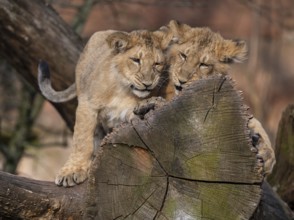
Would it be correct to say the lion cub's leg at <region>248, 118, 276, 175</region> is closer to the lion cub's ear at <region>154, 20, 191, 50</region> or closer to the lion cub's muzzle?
the lion cub's muzzle

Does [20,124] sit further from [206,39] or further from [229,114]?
[229,114]

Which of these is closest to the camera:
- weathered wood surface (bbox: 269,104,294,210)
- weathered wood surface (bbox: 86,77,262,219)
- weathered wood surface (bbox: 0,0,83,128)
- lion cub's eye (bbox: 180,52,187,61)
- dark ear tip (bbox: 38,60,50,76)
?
weathered wood surface (bbox: 86,77,262,219)

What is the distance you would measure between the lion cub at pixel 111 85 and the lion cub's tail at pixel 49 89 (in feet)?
2.35

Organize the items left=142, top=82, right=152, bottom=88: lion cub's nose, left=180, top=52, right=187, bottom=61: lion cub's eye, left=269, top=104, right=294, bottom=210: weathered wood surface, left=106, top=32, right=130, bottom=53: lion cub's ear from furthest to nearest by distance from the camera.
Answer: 1. left=269, top=104, right=294, bottom=210: weathered wood surface
2. left=106, top=32, right=130, bottom=53: lion cub's ear
3. left=180, top=52, right=187, bottom=61: lion cub's eye
4. left=142, top=82, right=152, bottom=88: lion cub's nose

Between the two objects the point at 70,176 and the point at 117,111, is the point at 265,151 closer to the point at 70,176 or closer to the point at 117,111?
the point at 117,111

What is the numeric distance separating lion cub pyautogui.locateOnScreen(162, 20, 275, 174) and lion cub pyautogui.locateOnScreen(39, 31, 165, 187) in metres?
0.12

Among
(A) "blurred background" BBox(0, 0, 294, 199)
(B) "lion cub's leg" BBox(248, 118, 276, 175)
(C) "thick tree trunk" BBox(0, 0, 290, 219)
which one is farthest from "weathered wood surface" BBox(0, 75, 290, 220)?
(A) "blurred background" BBox(0, 0, 294, 199)

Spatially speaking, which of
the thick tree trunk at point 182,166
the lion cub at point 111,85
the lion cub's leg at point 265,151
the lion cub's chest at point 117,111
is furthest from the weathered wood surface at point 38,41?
the thick tree trunk at point 182,166

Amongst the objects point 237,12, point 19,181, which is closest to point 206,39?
point 19,181

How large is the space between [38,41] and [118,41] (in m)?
1.67

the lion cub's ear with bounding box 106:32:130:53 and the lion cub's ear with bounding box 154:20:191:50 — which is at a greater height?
the lion cub's ear with bounding box 154:20:191:50

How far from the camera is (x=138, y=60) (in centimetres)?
556

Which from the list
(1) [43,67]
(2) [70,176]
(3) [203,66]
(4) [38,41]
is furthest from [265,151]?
(4) [38,41]

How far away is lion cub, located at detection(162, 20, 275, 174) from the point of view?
542 centimetres
